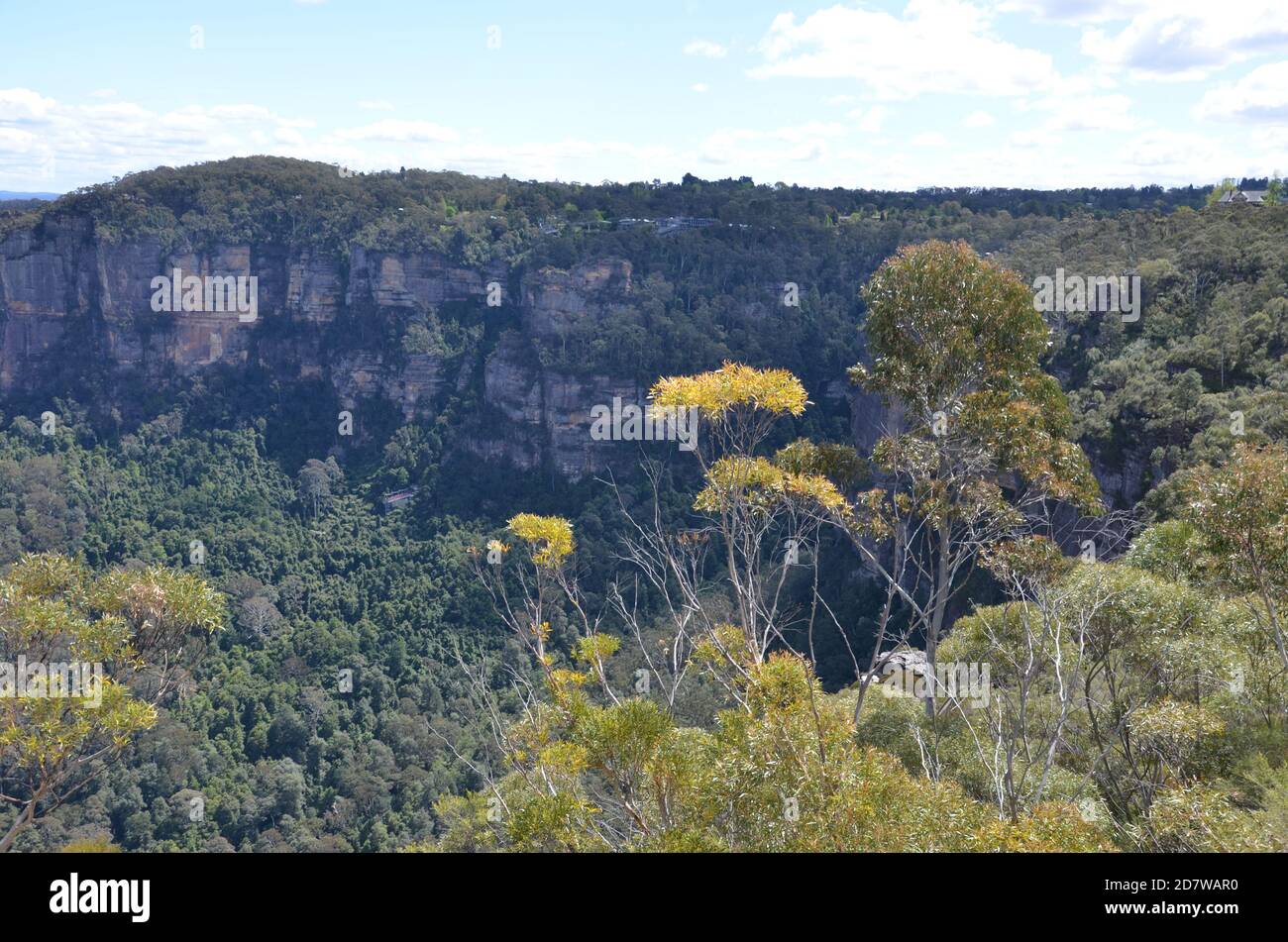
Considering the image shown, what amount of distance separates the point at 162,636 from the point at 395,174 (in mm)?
59140

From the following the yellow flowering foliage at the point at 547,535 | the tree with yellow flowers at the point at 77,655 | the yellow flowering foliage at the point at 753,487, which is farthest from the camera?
the yellow flowering foliage at the point at 547,535

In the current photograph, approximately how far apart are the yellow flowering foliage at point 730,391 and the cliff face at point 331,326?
33452mm

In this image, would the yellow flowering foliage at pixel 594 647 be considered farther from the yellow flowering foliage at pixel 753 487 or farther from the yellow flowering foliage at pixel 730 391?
the yellow flowering foliage at pixel 730 391

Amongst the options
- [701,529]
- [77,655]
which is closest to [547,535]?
[701,529]

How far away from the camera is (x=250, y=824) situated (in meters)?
23.5

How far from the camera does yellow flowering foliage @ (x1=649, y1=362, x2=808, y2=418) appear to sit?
777 cm

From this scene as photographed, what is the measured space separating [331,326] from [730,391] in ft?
156

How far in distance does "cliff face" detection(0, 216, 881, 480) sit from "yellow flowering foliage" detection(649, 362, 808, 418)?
33.5 m

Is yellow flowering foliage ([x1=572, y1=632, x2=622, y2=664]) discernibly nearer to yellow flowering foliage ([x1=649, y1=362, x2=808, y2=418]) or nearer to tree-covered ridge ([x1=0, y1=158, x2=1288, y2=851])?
tree-covered ridge ([x1=0, y1=158, x2=1288, y2=851])

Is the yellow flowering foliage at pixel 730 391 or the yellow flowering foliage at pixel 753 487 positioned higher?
the yellow flowering foliage at pixel 730 391

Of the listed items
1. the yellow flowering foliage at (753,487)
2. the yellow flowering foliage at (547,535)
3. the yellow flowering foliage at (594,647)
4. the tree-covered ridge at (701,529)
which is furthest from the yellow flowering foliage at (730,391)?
the yellow flowering foliage at (594,647)

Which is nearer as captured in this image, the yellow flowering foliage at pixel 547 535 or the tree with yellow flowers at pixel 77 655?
the tree with yellow flowers at pixel 77 655

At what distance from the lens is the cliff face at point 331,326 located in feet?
147

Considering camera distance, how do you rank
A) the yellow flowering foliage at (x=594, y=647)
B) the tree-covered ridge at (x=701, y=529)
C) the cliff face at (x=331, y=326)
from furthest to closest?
the cliff face at (x=331, y=326)
the yellow flowering foliage at (x=594, y=647)
the tree-covered ridge at (x=701, y=529)
